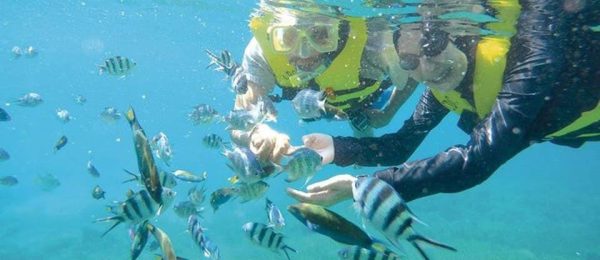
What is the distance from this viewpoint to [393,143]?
5637mm

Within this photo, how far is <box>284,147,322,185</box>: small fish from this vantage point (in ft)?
12.2

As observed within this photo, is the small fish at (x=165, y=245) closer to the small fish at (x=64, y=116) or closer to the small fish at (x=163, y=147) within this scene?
the small fish at (x=163, y=147)

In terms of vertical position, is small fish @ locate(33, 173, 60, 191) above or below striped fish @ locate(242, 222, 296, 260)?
below

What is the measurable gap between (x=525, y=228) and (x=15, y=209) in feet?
107

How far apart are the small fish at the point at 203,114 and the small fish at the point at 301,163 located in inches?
158

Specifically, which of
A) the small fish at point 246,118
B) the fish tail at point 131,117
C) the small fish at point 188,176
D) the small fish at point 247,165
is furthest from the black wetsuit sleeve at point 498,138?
the small fish at point 188,176

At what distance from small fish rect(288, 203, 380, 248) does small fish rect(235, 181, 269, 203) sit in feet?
8.16

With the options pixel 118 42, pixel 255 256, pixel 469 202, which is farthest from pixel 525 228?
pixel 118 42

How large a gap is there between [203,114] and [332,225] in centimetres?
564

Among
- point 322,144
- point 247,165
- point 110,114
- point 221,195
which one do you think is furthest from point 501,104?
point 110,114

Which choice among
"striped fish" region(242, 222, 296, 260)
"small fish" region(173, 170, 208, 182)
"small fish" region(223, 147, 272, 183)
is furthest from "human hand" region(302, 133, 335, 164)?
"small fish" region(173, 170, 208, 182)

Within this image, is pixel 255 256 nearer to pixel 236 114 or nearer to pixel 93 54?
pixel 236 114

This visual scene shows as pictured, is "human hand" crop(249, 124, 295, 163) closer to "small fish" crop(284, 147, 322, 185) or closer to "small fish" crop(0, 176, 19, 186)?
"small fish" crop(284, 147, 322, 185)

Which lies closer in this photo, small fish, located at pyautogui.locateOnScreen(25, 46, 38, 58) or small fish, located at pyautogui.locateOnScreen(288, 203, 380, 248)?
small fish, located at pyautogui.locateOnScreen(288, 203, 380, 248)
